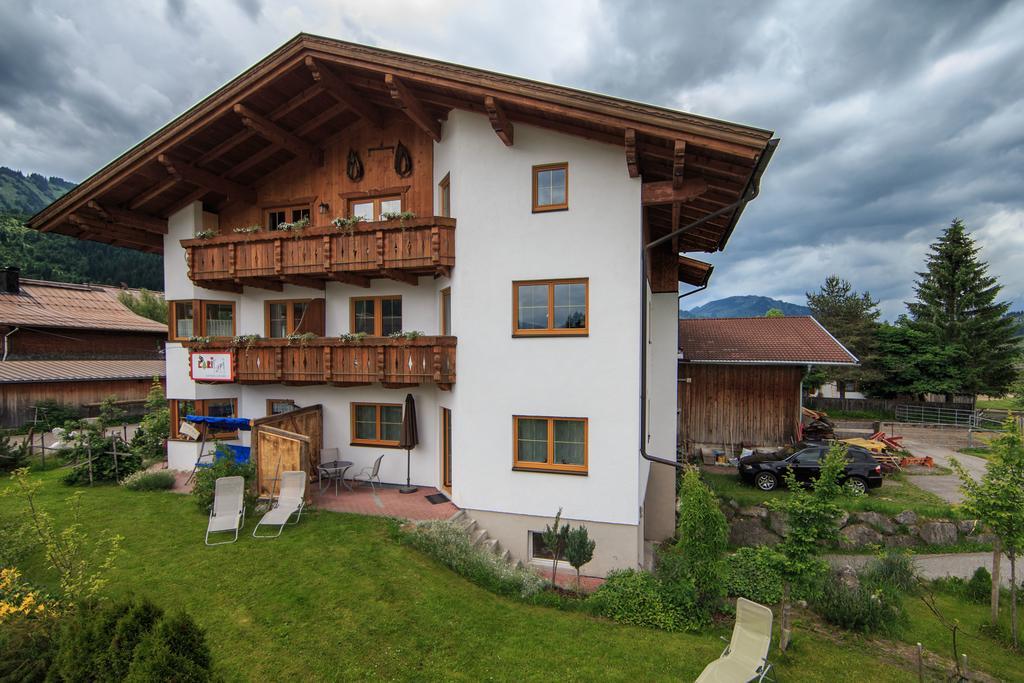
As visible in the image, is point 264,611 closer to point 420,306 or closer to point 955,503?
point 420,306

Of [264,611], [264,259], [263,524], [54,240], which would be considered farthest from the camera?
[54,240]

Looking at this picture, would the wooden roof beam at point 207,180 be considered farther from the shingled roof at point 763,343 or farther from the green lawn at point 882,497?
the green lawn at point 882,497

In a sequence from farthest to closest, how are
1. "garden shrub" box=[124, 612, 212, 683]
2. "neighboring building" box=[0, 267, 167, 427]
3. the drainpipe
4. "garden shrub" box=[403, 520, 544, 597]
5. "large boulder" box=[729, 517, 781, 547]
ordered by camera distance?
1. the drainpipe
2. "neighboring building" box=[0, 267, 167, 427]
3. "large boulder" box=[729, 517, 781, 547]
4. "garden shrub" box=[403, 520, 544, 597]
5. "garden shrub" box=[124, 612, 212, 683]

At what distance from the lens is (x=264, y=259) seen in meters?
12.4

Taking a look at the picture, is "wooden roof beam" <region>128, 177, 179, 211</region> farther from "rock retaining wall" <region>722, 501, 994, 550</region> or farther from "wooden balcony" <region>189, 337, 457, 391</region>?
"rock retaining wall" <region>722, 501, 994, 550</region>

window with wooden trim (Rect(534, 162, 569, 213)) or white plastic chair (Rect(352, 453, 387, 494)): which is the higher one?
window with wooden trim (Rect(534, 162, 569, 213))

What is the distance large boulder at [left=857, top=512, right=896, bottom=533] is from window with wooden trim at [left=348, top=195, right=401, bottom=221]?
1752 cm

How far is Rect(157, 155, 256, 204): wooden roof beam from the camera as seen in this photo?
12320 millimetres

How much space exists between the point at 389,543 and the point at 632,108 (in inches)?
404

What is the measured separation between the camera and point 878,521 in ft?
46.9

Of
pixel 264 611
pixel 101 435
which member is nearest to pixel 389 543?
pixel 264 611

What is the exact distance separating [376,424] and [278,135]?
8.62 metres

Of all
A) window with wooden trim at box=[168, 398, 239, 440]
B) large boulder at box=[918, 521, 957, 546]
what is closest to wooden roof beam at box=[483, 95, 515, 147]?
window with wooden trim at box=[168, 398, 239, 440]

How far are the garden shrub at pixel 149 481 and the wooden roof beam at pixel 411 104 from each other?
39.2 ft
